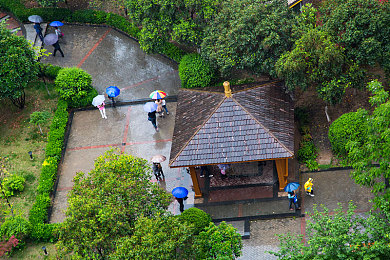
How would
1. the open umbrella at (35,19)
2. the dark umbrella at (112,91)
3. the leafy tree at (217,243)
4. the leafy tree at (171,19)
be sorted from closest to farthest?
the leafy tree at (217,243)
the leafy tree at (171,19)
the dark umbrella at (112,91)
the open umbrella at (35,19)

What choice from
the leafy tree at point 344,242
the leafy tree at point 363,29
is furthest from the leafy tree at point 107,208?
the leafy tree at point 363,29

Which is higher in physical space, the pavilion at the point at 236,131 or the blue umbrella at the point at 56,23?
the blue umbrella at the point at 56,23

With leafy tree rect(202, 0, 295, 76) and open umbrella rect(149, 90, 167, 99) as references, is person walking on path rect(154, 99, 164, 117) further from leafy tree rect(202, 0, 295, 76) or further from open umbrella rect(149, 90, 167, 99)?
leafy tree rect(202, 0, 295, 76)

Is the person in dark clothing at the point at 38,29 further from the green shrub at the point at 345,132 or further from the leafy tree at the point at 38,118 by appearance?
the green shrub at the point at 345,132

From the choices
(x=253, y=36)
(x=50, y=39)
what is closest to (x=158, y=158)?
(x=253, y=36)

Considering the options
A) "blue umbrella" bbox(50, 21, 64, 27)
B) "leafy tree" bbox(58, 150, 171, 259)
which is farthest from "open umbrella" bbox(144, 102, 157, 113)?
"blue umbrella" bbox(50, 21, 64, 27)

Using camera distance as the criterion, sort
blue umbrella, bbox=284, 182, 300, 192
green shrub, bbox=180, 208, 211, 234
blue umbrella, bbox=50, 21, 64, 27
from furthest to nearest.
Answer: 1. blue umbrella, bbox=50, 21, 64, 27
2. blue umbrella, bbox=284, 182, 300, 192
3. green shrub, bbox=180, 208, 211, 234

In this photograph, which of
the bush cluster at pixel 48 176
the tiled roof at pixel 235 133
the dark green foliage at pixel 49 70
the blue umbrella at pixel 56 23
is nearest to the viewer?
the tiled roof at pixel 235 133
